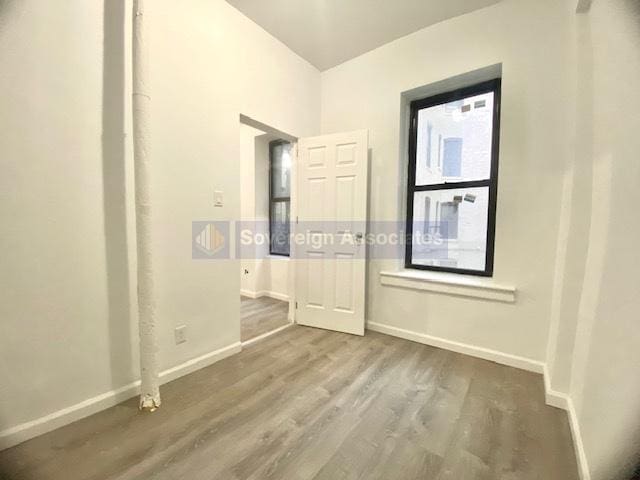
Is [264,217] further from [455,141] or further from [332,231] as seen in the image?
[455,141]

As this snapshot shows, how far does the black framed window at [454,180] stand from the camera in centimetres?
224

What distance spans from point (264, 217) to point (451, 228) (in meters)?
2.78

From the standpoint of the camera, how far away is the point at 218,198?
201cm

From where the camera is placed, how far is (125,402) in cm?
154

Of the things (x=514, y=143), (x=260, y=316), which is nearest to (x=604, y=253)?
(x=514, y=143)

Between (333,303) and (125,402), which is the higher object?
(333,303)

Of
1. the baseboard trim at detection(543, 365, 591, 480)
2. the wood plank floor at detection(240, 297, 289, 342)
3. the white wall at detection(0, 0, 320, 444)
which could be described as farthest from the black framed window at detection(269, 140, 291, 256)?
the baseboard trim at detection(543, 365, 591, 480)

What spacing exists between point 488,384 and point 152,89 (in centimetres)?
296

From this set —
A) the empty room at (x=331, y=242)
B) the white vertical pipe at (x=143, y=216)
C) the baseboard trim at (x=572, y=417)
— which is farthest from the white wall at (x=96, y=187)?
the baseboard trim at (x=572, y=417)

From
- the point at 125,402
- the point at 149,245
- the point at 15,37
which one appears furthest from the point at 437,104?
the point at 125,402

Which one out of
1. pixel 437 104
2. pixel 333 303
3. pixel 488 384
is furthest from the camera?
pixel 333 303

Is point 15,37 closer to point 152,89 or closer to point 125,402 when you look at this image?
point 152,89

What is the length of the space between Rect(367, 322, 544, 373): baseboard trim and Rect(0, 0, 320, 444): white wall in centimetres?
155

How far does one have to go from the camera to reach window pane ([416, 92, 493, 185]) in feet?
7.48
